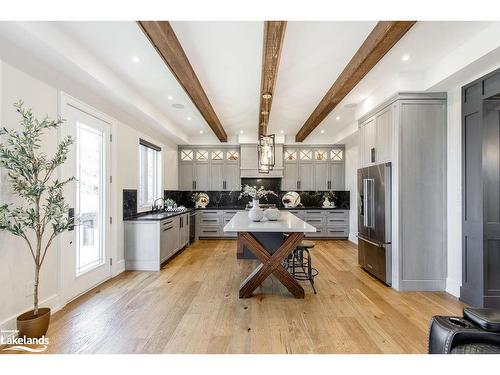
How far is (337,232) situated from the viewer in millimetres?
6762

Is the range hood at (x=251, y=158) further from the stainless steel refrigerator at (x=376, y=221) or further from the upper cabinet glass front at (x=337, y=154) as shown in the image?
the stainless steel refrigerator at (x=376, y=221)

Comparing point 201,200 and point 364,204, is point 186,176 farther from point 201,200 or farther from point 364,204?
point 364,204

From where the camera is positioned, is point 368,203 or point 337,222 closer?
point 368,203

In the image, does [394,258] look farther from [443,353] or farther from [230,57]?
[230,57]

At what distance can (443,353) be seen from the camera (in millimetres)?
1370

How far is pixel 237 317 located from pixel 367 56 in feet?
9.73

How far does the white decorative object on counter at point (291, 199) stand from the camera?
283 inches

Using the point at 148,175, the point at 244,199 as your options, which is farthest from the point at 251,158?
the point at 148,175

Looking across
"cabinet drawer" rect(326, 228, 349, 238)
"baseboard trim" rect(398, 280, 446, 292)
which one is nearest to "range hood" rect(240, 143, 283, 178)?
"cabinet drawer" rect(326, 228, 349, 238)

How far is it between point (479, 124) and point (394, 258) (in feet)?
6.14

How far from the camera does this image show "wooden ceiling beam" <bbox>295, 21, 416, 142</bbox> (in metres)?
2.21
